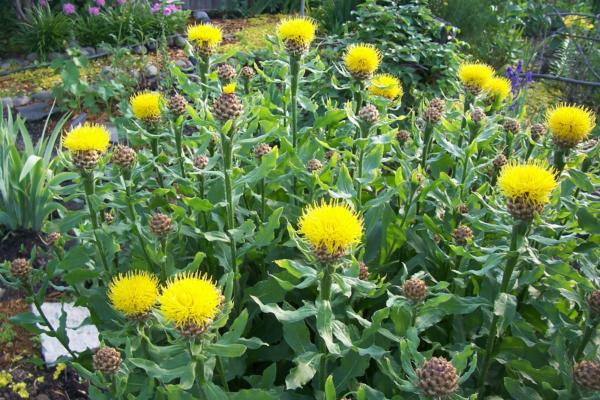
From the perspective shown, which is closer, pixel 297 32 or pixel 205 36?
pixel 297 32

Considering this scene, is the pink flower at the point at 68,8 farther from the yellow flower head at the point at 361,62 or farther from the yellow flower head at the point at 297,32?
the yellow flower head at the point at 361,62

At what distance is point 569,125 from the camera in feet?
6.77

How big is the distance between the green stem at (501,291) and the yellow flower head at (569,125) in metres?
0.53

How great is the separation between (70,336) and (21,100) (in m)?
3.41

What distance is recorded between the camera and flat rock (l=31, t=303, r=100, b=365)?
3166mm

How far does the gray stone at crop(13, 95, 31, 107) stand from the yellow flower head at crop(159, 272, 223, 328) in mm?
5045

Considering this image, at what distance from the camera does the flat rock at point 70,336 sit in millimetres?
3166

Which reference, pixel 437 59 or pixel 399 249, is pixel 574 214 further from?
pixel 437 59

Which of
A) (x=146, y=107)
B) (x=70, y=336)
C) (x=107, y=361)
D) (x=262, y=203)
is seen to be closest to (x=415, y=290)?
(x=262, y=203)

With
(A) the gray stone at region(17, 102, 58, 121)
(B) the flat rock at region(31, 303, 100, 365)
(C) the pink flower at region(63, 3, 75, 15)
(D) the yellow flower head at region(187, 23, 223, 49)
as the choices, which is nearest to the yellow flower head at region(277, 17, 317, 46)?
(D) the yellow flower head at region(187, 23, 223, 49)

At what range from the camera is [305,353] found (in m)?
1.81

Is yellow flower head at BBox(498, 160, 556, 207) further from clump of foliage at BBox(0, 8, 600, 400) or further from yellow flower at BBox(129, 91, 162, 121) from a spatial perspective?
yellow flower at BBox(129, 91, 162, 121)

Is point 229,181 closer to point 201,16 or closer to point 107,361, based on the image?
point 107,361

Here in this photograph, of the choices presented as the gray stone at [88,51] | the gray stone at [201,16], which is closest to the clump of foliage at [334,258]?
the gray stone at [88,51]
